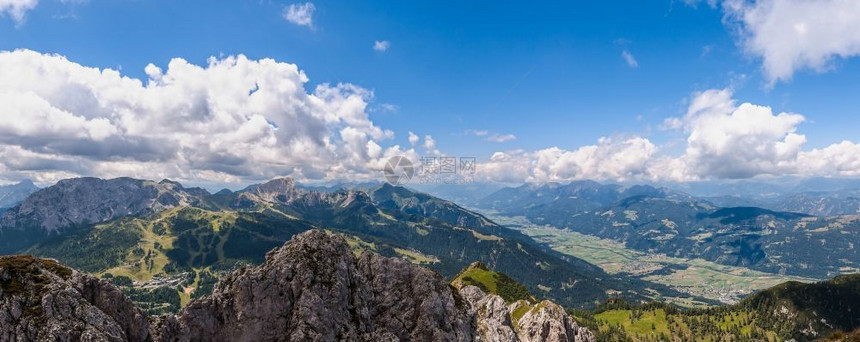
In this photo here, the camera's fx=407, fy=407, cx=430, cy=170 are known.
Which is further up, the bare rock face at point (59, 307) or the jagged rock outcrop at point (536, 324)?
the bare rock face at point (59, 307)

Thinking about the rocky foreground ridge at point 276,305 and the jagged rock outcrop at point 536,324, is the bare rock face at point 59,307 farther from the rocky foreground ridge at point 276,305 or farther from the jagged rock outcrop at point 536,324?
the jagged rock outcrop at point 536,324

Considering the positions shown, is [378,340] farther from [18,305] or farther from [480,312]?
[480,312]

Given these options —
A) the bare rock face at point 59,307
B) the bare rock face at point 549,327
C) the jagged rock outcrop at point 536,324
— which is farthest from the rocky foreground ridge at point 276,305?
the bare rock face at point 549,327

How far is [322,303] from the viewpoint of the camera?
2235 inches

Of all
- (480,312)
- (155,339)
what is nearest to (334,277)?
(155,339)

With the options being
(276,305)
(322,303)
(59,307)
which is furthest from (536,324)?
(59,307)

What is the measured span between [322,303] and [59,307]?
29.2m

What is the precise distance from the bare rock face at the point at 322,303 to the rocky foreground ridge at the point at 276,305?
0.14 m

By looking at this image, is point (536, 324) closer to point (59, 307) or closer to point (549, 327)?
point (549, 327)

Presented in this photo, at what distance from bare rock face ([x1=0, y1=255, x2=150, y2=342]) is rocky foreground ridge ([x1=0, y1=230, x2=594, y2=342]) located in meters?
0.09

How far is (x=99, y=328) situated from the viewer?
4656 centimetres

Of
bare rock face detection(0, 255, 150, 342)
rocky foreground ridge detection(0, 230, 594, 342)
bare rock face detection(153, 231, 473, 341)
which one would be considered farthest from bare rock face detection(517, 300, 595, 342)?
bare rock face detection(0, 255, 150, 342)

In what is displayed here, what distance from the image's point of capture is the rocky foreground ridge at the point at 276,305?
151ft

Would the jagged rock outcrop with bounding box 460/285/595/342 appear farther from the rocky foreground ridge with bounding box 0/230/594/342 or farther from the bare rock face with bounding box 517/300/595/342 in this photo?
the rocky foreground ridge with bounding box 0/230/594/342
